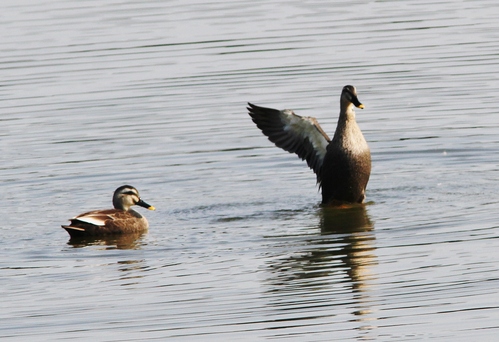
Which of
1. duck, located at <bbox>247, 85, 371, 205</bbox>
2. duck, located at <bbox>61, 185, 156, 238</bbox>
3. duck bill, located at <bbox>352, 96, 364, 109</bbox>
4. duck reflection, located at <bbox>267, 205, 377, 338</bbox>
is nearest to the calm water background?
duck reflection, located at <bbox>267, 205, 377, 338</bbox>

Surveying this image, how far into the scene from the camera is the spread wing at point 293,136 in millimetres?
14961

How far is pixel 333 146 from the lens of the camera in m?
14.6

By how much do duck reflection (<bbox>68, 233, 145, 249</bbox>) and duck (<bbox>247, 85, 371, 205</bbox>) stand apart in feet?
8.74

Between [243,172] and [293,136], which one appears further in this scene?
[243,172]

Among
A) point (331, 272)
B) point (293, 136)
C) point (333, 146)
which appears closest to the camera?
point (331, 272)

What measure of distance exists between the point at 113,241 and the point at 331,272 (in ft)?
9.99

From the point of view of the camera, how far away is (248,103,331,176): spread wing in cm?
1496

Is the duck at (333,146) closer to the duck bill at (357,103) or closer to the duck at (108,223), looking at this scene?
the duck bill at (357,103)

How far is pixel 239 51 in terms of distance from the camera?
78.3ft

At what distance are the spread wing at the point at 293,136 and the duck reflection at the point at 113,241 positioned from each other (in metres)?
2.75

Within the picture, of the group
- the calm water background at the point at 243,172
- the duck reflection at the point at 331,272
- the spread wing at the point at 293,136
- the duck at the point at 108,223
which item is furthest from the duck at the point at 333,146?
the duck at the point at 108,223

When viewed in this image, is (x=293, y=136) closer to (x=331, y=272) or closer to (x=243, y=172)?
(x=243, y=172)

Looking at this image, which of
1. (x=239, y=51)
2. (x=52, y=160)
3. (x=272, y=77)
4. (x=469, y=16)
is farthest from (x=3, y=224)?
(x=469, y=16)

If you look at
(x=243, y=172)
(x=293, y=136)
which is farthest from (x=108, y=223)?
(x=243, y=172)
